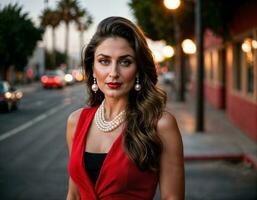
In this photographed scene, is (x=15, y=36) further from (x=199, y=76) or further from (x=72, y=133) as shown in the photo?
(x=199, y=76)

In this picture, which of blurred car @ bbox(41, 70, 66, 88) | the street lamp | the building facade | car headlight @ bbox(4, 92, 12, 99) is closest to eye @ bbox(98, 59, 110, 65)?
the building facade

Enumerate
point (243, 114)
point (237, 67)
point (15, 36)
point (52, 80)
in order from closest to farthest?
point (15, 36)
point (243, 114)
point (237, 67)
point (52, 80)

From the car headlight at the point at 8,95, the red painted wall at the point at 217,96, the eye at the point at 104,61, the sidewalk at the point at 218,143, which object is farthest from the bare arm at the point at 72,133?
the red painted wall at the point at 217,96

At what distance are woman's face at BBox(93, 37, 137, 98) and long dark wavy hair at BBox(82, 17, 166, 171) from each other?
0.11ft

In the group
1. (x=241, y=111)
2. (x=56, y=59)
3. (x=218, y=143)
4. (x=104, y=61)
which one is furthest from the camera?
(x=56, y=59)

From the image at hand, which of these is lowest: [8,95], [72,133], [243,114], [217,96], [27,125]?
[27,125]

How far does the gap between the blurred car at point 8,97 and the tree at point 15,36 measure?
1616 cm

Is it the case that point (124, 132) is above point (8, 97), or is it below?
above

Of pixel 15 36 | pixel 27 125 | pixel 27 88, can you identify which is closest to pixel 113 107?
pixel 15 36

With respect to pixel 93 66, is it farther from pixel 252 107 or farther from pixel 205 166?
pixel 252 107

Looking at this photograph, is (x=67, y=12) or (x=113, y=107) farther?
(x=67, y=12)

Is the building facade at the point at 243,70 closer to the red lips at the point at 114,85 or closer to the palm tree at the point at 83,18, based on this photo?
the red lips at the point at 114,85

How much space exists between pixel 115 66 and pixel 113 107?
11.6 inches

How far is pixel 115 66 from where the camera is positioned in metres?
2.66
